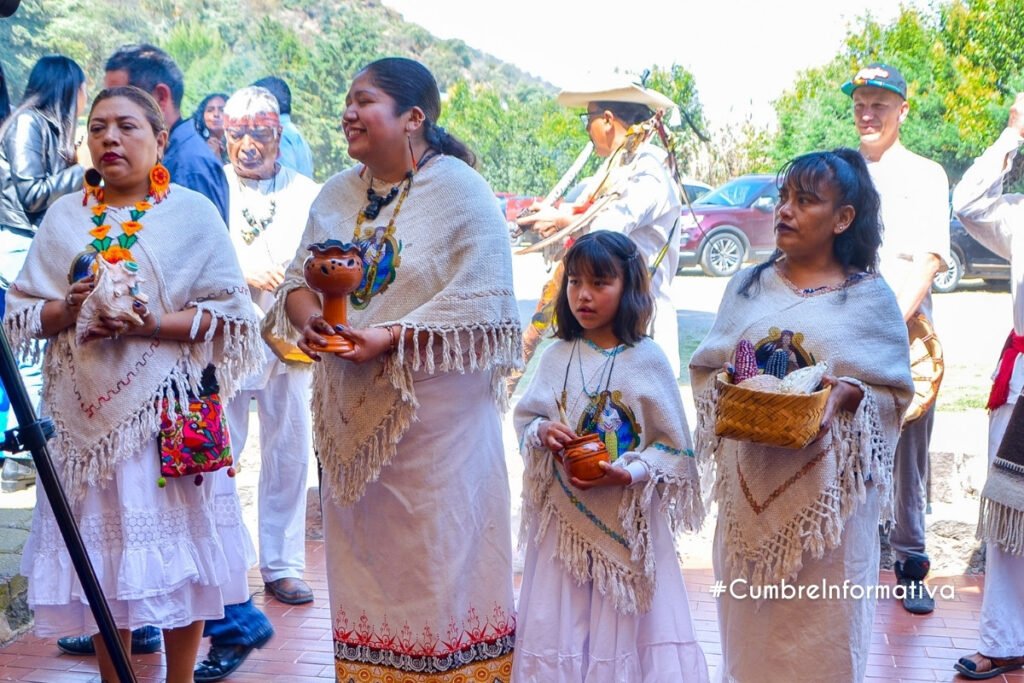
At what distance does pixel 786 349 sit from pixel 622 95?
6.99 feet

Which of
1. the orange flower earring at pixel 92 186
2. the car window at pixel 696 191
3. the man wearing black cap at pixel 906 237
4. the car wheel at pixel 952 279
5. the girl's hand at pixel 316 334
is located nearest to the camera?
the girl's hand at pixel 316 334

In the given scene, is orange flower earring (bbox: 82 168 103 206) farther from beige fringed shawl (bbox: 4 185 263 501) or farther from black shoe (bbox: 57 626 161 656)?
black shoe (bbox: 57 626 161 656)

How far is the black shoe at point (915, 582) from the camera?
16.5 ft

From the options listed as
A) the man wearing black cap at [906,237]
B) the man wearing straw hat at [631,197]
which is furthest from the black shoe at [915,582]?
the man wearing straw hat at [631,197]

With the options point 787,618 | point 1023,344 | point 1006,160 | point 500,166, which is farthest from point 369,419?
Answer: point 500,166

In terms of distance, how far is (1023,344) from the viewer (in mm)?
4379

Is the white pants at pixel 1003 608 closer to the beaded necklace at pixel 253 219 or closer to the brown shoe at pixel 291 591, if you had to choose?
the brown shoe at pixel 291 591

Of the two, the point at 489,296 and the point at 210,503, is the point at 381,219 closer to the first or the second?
the point at 489,296

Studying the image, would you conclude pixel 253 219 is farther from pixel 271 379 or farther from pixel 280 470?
pixel 280 470

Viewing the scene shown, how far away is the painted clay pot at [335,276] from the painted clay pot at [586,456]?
2.51 feet

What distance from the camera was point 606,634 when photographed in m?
3.57

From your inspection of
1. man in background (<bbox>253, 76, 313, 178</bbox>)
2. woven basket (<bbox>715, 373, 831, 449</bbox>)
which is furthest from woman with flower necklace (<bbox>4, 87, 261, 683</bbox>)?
man in background (<bbox>253, 76, 313, 178</bbox>)

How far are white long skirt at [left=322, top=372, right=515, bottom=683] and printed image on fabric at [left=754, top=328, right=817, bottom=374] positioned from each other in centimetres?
82

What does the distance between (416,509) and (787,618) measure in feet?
3.67
